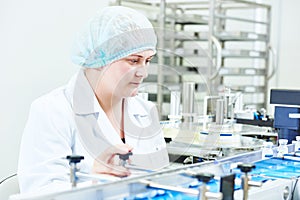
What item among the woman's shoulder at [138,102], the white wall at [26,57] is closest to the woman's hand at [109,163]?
the woman's shoulder at [138,102]

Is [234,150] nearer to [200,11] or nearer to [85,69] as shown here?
[85,69]

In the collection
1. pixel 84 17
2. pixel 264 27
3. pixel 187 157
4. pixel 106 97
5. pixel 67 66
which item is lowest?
pixel 187 157

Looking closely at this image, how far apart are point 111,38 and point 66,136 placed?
324 mm

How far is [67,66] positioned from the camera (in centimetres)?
252

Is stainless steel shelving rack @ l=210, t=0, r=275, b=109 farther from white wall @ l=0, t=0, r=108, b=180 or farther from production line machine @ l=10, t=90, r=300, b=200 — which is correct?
production line machine @ l=10, t=90, r=300, b=200

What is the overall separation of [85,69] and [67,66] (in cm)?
102

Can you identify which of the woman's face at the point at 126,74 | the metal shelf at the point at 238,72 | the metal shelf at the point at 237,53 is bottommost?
the woman's face at the point at 126,74

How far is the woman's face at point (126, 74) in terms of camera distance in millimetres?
1435

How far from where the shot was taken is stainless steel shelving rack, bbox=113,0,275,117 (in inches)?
148

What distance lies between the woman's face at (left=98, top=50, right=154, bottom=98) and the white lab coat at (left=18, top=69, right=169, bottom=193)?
2.7 inches

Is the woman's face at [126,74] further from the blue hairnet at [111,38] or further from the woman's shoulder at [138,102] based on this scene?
the woman's shoulder at [138,102]

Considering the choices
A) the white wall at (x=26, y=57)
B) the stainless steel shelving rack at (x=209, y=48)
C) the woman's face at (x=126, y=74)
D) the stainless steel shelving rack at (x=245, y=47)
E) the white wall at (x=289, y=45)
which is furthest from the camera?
the white wall at (x=289, y=45)

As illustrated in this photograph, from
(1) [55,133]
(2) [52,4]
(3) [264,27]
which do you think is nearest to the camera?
(1) [55,133]

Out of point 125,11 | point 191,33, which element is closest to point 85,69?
point 125,11
